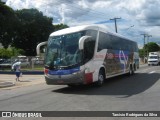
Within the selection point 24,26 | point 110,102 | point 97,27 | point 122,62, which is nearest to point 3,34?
point 24,26

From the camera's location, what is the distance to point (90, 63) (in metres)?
16.3

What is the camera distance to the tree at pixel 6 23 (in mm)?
55844

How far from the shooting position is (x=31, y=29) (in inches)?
2810

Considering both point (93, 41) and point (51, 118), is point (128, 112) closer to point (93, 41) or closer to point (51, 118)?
point (51, 118)

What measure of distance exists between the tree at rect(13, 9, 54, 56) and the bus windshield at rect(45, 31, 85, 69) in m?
54.8

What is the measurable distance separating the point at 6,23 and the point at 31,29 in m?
14.7

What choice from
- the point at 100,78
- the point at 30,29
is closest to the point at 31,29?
the point at 30,29

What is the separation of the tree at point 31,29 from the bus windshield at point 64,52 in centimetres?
5478

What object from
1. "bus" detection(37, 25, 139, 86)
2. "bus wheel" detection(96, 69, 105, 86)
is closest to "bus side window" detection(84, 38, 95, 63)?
"bus" detection(37, 25, 139, 86)

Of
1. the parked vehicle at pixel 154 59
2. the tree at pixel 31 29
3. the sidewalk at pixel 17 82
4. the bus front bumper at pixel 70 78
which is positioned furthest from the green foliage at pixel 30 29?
the bus front bumper at pixel 70 78

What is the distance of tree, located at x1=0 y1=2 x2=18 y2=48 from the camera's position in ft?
183

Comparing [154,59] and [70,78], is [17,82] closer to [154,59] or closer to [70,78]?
[70,78]

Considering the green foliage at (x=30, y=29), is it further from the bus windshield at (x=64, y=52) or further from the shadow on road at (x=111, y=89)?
the bus windshield at (x=64, y=52)

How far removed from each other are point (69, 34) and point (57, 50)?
1.00m
